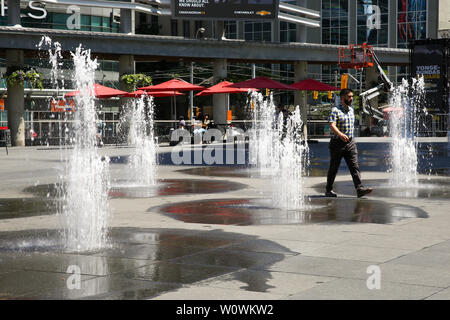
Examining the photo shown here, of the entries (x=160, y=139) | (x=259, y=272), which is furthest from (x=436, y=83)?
(x=259, y=272)

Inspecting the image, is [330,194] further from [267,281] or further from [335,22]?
[335,22]

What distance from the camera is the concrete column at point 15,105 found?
3231cm

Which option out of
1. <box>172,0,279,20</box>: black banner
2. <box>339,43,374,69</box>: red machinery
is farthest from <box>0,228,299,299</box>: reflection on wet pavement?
<box>339,43,374,69</box>: red machinery

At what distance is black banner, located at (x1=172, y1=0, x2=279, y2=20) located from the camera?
36.2m

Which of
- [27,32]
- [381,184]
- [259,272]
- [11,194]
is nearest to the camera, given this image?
[259,272]

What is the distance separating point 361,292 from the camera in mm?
5512

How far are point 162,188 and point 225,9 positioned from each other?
24.5 m

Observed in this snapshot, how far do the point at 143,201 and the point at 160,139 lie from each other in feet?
83.1

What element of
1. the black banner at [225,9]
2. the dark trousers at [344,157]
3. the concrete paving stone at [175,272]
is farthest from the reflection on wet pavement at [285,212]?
the black banner at [225,9]

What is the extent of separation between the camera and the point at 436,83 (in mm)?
31672

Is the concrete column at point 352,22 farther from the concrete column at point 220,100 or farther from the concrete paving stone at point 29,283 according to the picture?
the concrete paving stone at point 29,283

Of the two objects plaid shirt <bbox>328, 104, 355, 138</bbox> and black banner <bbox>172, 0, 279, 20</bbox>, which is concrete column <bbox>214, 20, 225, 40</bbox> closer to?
black banner <bbox>172, 0, 279, 20</bbox>
